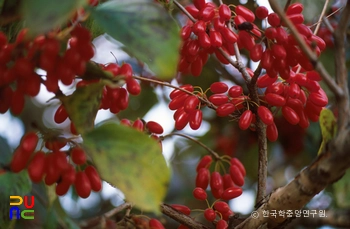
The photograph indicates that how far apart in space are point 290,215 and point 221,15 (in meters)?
0.32

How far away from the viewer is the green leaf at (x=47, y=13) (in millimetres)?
454

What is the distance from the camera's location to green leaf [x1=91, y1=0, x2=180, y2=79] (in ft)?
1.71

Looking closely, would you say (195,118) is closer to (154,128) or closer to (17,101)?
(154,128)

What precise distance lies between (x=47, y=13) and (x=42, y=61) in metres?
0.09

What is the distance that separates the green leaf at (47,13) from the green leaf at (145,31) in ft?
0.29

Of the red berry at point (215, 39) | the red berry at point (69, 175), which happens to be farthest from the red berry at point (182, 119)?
the red berry at point (69, 175)

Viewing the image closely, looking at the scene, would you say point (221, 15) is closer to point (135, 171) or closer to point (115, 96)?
point (115, 96)

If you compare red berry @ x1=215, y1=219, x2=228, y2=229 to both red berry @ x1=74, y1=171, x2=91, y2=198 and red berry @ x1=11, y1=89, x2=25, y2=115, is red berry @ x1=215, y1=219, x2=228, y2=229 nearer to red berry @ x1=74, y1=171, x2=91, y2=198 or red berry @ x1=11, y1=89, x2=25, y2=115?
red berry @ x1=74, y1=171, x2=91, y2=198

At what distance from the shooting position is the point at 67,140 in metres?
0.65

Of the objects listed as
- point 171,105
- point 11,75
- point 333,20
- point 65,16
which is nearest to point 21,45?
point 11,75

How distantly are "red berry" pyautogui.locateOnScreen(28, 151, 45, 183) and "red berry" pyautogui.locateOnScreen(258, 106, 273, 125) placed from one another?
0.30 meters

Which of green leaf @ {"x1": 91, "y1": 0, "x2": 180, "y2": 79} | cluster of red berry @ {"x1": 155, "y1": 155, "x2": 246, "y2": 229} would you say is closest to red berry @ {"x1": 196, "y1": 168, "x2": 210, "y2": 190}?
cluster of red berry @ {"x1": 155, "y1": 155, "x2": 246, "y2": 229}

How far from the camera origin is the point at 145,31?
1.80 feet

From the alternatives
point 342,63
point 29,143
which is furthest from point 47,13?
point 342,63
